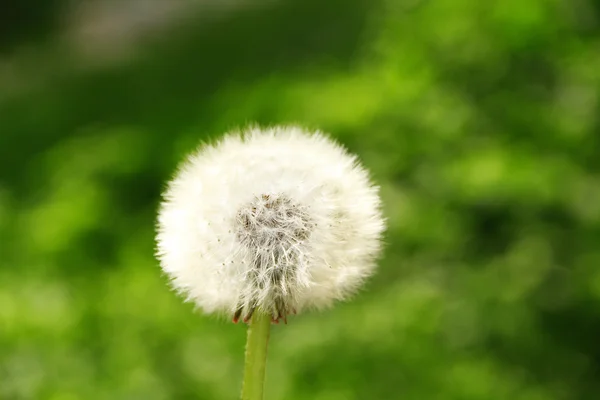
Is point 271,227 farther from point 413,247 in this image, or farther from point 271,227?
point 413,247

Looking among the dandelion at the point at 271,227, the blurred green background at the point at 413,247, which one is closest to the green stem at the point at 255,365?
the dandelion at the point at 271,227

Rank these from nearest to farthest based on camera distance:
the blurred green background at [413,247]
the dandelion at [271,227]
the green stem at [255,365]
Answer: the green stem at [255,365] < the dandelion at [271,227] < the blurred green background at [413,247]

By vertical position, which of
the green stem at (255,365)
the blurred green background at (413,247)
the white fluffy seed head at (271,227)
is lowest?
the green stem at (255,365)

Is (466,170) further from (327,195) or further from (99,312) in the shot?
(327,195)

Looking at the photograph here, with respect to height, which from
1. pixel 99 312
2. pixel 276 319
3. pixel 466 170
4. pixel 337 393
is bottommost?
pixel 276 319

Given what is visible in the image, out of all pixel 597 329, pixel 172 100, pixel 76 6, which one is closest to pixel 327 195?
pixel 597 329

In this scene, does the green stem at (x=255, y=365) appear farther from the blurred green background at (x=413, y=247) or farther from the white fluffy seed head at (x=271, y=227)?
the blurred green background at (x=413, y=247)
